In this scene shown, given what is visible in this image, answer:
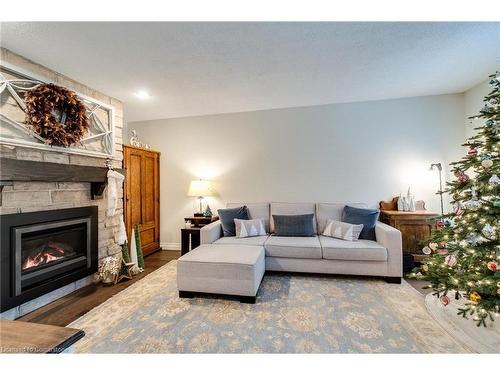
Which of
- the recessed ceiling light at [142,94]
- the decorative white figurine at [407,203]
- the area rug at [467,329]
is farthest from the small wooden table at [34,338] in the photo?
the decorative white figurine at [407,203]

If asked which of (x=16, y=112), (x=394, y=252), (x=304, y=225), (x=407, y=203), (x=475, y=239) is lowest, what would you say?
(x=394, y=252)

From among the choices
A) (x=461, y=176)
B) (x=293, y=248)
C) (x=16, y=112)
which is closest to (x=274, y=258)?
(x=293, y=248)

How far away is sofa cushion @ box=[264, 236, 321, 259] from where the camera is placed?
2740 millimetres

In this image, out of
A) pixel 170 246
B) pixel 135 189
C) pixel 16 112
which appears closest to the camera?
pixel 16 112

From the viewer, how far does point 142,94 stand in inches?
121

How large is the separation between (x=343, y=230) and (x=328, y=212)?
18.3 inches

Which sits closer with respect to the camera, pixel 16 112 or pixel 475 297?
pixel 475 297

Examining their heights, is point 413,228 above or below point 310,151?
below

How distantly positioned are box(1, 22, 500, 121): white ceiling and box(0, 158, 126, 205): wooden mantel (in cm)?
105

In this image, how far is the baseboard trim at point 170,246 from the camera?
4.16 m

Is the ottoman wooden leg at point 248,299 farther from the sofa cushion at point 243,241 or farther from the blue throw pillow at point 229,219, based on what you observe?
the blue throw pillow at point 229,219

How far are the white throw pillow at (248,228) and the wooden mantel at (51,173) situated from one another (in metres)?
1.85

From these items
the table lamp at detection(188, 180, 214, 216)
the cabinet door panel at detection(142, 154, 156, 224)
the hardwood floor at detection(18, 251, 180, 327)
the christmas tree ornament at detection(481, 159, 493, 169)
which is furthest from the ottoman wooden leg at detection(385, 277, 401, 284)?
the cabinet door panel at detection(142, 154, 156, 224)

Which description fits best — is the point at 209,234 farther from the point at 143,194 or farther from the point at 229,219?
the point at 143,194
